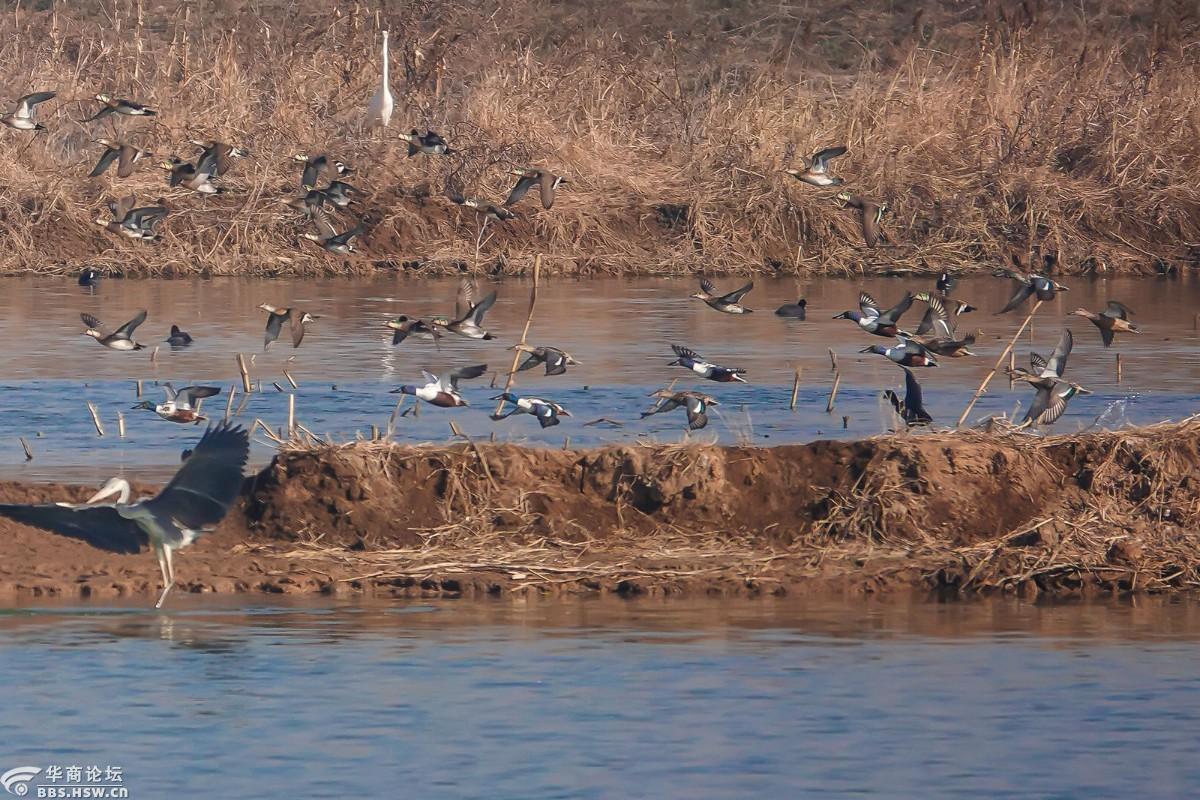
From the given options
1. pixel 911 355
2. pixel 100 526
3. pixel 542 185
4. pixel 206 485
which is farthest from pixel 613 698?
pixel 542 185

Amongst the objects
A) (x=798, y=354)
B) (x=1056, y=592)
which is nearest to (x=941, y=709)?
(x=1056, y=592)

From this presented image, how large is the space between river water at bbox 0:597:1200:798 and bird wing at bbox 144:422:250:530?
1.69ft

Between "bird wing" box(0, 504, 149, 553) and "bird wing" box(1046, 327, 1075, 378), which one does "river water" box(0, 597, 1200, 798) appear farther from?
"bird wing" box(1046, 327, 1075, 378)

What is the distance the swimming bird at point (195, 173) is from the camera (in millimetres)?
19797

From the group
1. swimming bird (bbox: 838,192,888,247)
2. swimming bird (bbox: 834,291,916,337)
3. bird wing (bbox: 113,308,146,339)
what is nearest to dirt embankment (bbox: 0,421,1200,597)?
swimming bird (bbox: 834,291,916,337)

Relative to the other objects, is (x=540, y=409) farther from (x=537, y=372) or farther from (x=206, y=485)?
(x=537, y=372)

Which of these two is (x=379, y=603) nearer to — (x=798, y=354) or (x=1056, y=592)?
(x=1056, y=592)

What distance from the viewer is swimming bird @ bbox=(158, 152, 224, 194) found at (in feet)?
65.0

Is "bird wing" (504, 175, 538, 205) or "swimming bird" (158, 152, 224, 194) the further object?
"bird wing" (504, 175, 538, 205)

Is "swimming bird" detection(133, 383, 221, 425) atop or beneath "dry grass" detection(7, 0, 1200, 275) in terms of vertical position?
beneath

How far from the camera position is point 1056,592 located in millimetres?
10859

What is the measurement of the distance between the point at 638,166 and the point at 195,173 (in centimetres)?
959

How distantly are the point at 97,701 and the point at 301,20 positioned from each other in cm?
3008

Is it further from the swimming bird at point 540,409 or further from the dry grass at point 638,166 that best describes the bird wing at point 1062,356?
the dry grass at point 638,166
